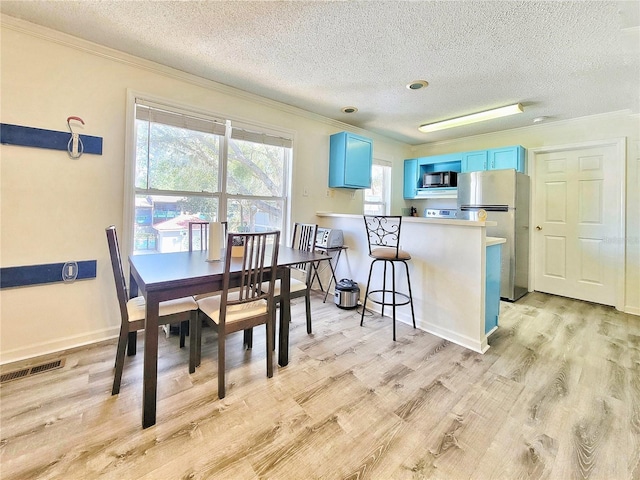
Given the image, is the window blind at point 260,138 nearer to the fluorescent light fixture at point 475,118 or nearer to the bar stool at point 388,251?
the bar stool at point 388,251

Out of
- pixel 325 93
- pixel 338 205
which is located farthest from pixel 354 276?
pixel 325 93

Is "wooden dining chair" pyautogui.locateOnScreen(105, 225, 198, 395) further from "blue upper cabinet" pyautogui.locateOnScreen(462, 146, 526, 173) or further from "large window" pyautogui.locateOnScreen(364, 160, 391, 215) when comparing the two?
"blue upper cabinet" pyautogui.locateOnScreen(462, 146, 526, 173)

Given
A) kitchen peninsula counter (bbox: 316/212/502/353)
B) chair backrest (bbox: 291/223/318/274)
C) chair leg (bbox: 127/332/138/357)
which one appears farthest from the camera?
chair backrest (bbox: 291/223/318/274)

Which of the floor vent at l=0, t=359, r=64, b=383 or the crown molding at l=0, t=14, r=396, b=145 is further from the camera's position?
the crown molding at l=0, t=14, r=396, b=145

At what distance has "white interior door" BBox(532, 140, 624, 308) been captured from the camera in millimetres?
3430

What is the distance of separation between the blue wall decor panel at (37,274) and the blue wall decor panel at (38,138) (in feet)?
2.94

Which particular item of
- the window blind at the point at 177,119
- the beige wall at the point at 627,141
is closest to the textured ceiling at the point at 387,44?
the beige wall at the point at 627,141

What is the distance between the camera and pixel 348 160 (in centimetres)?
383

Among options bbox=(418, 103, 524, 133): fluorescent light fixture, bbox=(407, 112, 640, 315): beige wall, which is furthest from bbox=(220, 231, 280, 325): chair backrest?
bbox=(407, 112, 640, 315): beige wall

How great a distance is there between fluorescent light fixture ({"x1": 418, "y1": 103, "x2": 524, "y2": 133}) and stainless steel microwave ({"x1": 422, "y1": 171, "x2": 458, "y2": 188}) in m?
0.80

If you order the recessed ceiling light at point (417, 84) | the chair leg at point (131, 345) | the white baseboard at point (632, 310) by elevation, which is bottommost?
the chair leg at point (131, 345)

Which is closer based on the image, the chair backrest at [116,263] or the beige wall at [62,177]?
the chair backrest at [116,263]

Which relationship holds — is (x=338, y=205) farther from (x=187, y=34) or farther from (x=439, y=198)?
(x=187, y=34)

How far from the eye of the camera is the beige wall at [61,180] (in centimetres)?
199
